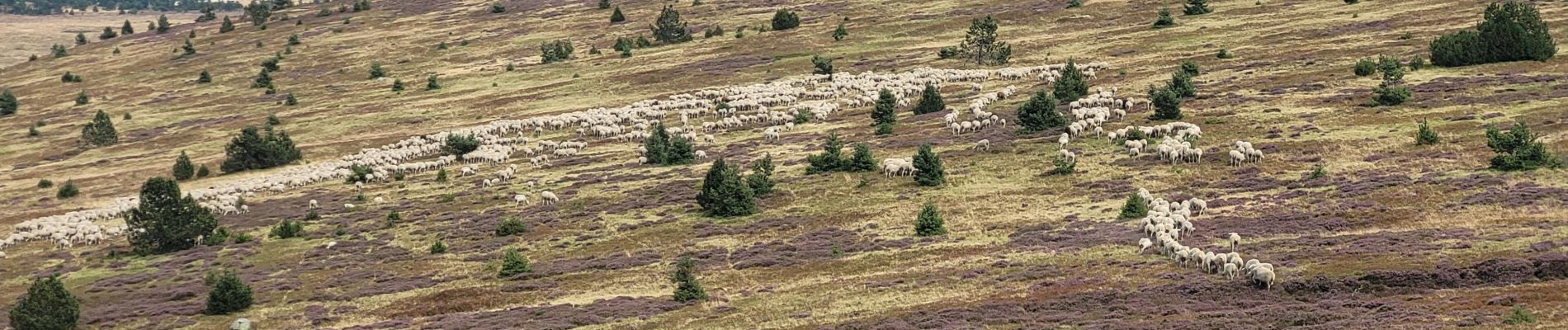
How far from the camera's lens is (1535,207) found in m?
40.0

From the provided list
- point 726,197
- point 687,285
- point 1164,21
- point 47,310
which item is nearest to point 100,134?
point 47,310

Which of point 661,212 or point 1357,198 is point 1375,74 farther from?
point 661,212

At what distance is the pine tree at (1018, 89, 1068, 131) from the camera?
64.7 meters

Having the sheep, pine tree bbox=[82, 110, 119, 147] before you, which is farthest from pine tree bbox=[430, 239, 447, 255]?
pine tree bbox=[82, 110, 119, 147]

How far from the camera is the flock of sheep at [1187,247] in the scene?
35.1 metres

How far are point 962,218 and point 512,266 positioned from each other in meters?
15.7

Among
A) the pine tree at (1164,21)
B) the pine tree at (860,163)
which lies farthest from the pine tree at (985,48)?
the pine tree at (860,163)

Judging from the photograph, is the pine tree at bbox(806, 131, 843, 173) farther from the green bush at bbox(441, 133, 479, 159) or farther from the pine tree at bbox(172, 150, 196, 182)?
the pine tree at bbox(172, 150, 196, 182)

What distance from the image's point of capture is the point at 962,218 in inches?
1927

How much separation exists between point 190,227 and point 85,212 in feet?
47.7

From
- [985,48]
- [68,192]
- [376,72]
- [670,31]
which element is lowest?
[985,48]

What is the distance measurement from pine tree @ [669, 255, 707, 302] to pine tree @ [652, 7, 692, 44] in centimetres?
8550

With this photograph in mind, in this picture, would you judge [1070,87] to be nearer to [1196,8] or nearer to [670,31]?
[1196,8]

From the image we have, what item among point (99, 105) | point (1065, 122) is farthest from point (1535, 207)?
point (99, 105)
